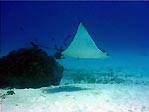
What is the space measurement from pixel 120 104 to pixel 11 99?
331 cm

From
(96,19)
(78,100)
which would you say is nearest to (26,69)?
(78,100)

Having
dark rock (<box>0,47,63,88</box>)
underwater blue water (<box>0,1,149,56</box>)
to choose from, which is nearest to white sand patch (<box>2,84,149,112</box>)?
dark rock (<box>0,47,63,88</box>)

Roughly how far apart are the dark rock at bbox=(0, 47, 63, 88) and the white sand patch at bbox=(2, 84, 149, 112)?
108 centimetres

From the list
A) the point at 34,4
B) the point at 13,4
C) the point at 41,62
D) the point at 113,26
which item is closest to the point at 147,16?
the point at 113,26

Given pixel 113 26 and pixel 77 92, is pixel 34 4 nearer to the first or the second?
pixel 113 26

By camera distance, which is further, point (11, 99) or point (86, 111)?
point (11, 99)

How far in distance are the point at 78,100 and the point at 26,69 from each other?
3.23m

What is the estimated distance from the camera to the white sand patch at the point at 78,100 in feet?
23.1

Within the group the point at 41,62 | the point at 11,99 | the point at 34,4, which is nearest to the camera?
the point at 11,99

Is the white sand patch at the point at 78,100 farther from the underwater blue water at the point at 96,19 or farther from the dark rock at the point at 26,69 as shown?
the underwater blue water at the point at 96,19

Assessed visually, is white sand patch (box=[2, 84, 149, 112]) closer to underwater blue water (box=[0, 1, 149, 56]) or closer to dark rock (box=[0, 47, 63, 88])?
dark rock (box=[0, 47, 63, 88])

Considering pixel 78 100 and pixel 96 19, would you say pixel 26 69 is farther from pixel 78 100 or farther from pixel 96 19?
pixel 96 19

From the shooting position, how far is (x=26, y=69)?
33.4ft

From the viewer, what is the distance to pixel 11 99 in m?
7.96
